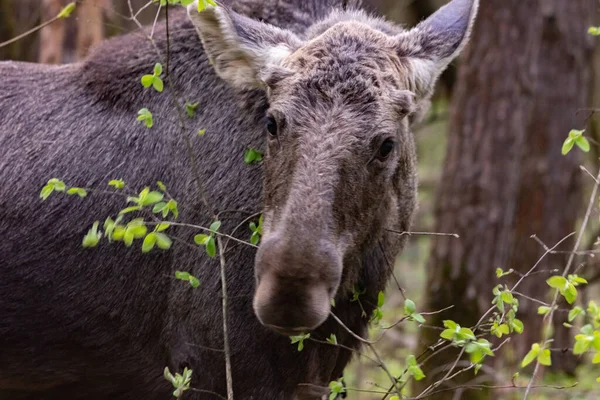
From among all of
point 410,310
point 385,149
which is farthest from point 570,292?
point 385,149

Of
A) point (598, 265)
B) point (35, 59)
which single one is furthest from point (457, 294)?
point (35, 59)

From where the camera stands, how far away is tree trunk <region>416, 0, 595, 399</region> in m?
8.74

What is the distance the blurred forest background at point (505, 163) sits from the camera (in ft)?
28.7

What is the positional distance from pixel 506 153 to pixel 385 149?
4.53 meters

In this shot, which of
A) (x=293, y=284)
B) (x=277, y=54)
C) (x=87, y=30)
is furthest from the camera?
(x=87, y=30)

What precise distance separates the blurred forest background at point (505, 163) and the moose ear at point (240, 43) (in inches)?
133

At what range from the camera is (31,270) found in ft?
18.6

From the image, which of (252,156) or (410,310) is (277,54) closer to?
(252,156)

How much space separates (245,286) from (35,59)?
6.33 m

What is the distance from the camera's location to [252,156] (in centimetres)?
527

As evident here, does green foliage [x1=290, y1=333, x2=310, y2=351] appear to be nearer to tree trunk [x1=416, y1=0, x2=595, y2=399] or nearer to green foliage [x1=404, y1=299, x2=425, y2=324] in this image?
green foliage [x1=404, y1=299, x2=425, y2=324]

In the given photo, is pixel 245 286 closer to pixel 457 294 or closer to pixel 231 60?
pixel 231 60

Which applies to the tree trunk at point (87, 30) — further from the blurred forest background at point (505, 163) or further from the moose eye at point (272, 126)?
the moose eye at point (272, 126)

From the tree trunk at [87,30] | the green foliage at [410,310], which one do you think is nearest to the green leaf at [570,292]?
the green foliage at [410,310]
